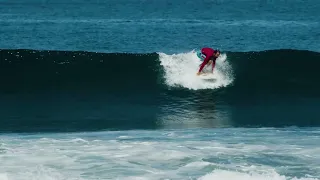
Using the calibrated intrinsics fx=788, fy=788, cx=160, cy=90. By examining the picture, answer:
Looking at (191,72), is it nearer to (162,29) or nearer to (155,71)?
(155,71)

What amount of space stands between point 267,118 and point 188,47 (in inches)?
752

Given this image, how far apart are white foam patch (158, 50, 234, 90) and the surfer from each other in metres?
0.23

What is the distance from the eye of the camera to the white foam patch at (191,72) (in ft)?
76.8

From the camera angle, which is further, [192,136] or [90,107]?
[90,107]

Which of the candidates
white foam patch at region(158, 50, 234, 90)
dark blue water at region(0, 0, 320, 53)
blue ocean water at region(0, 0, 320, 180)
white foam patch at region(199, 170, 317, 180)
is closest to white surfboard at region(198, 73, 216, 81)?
white foam patch at region(158, 50, 234, 90)

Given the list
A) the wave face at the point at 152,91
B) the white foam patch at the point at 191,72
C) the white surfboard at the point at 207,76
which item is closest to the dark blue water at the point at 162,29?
the wave face at the point at 152,91

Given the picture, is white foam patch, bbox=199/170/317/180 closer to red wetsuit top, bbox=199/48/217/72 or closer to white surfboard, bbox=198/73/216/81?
red wetsuit top, bbox=199/48/217/72

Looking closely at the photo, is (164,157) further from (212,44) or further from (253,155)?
(212,44)

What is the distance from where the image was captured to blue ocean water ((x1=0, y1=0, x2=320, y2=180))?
47.6ft

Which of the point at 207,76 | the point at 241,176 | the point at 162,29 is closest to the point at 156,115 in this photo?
the point at 207,76

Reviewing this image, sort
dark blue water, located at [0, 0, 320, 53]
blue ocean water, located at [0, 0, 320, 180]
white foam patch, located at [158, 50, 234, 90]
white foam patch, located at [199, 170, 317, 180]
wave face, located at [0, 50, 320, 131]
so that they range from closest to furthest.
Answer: white foam patch, located at [199, 170, 317, 180] < blue ocean water, located at [0, 0, 320, 180] < wave face, located at [0, 50, 320, 131] < white foam patch, located at [158, 50, 234, 90] < dark blue water, located at [0, 0, 320, 53]

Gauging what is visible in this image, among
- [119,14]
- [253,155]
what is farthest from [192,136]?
[119,14]

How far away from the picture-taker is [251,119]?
19.9 m

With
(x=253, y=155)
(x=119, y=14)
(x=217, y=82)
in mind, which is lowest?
(x=253, y=155)
